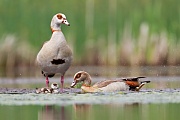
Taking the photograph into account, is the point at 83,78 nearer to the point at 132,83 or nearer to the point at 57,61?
the point at 57,61

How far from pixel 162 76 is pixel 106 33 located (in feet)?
13.6

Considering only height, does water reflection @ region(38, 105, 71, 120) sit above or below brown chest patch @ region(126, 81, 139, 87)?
below

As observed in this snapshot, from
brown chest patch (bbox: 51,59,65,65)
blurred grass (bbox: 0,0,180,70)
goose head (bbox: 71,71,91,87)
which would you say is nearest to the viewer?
goose head (bbox: 71,71,91,87)

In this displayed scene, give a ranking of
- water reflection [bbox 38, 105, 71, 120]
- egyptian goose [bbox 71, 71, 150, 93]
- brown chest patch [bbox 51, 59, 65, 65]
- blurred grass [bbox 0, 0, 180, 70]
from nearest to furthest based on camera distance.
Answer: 1. water reflection [bbox 38, 105, 71, 120]
2. egyptian goose [bbox 71, 71, 150, 93]
3. brown chest patch [bbox 51, 59, 65, 65]
4. blurred grass [bbox 0, 0, 180, 70]

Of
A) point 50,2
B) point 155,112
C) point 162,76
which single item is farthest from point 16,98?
point 50,2

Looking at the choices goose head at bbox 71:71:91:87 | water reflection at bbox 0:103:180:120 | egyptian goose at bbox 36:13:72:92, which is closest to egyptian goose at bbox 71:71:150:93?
goose head at bbox 71:71:91:87

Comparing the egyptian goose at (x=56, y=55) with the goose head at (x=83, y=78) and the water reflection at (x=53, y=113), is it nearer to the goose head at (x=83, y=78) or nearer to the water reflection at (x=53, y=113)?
the goose head at (x=83, y=78)

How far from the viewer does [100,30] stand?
24641 millimetres

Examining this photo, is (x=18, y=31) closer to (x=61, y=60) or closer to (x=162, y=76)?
(x=162, y=76)

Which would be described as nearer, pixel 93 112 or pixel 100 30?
pixel 93 112

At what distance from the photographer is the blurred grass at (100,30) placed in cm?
2270

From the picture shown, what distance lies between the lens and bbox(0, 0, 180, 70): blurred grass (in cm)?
2270

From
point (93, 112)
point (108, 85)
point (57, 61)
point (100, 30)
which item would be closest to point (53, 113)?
point (93, 112)

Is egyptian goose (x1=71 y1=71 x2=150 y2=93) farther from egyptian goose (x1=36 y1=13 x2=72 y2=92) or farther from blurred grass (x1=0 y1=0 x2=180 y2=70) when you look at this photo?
blurred grass (x1=0 y1=0 x2=180 y2=70)
